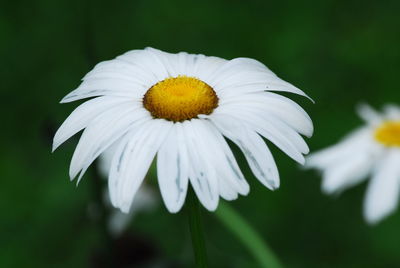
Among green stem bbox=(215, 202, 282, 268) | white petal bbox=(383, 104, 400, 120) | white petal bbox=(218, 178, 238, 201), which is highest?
white petal bbox=(218, 178, 238, 201)

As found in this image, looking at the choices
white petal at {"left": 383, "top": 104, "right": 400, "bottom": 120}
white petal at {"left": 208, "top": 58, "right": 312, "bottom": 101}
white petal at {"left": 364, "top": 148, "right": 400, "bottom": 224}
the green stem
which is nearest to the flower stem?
white petal at {"left": 208, "top": 58, "right": 312, "bottom": 101}

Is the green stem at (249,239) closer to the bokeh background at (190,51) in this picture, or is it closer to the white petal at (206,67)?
the bokeh background at (190,51)

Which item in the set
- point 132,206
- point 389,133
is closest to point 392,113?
point 389,133

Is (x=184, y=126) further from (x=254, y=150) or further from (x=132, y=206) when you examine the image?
(x=132, y=206)

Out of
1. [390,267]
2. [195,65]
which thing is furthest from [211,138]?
[390,267]

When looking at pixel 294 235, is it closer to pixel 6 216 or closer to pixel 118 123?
pixel 6 216

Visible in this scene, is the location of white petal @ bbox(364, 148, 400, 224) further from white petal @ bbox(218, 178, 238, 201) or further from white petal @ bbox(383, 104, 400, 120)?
white petal @ bbox(218, 178, 238, 201)

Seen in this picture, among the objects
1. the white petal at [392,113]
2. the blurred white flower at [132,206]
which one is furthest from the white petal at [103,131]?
the white petal at [392,113]
